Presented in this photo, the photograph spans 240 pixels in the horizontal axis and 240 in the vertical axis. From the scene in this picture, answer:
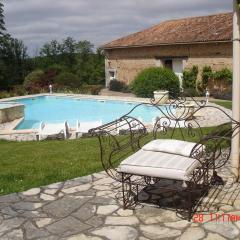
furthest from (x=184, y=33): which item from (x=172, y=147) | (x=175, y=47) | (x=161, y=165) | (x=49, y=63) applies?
(x=161, y=165)

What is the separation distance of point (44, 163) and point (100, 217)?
2801 millimetres

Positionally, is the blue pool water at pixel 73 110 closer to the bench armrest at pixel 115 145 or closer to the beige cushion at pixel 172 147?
the bench armrest at pixel 115 145

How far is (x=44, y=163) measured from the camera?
6941 mm

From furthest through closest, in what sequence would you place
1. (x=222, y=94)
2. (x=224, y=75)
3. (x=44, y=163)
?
1. (x=224, y=75)
2. (x=222, y=94)
3. (x=44, y=163)

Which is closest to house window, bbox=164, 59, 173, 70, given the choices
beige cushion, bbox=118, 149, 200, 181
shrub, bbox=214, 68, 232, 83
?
shrub, bbox=214, 68, 232, 83

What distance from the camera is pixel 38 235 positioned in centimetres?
401

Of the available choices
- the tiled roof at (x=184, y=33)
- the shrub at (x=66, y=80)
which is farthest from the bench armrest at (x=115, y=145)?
the shrub at (x=66, y=80)

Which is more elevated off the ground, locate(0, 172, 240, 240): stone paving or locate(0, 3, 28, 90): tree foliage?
locate(0, 3, 28, 90): tree foliage

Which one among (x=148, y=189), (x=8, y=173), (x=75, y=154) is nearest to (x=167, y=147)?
(x=148, y=189)

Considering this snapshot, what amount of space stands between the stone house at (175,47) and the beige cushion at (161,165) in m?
16.6

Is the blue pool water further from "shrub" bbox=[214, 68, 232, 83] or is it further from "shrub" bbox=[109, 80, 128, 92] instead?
"shrub" bbox=[214, 68, 232, 83]

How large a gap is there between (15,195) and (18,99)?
1766cm

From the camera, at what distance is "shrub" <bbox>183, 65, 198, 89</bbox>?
23609 millimetres

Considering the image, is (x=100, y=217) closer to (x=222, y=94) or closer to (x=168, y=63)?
(x=222, y=94)
